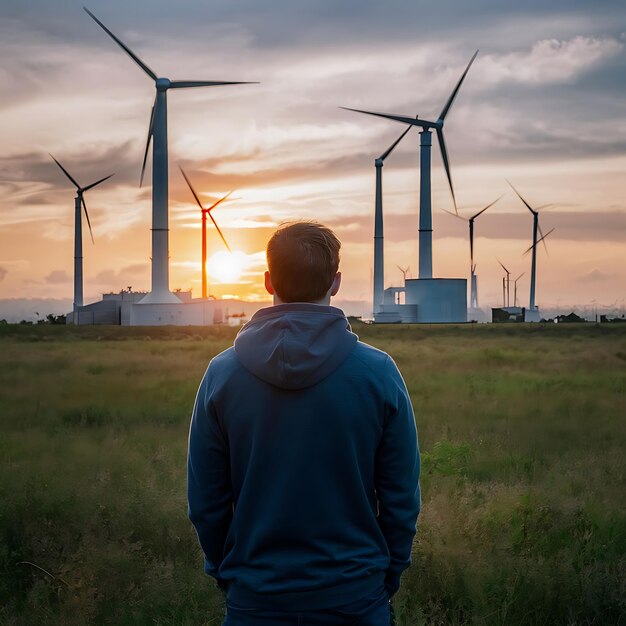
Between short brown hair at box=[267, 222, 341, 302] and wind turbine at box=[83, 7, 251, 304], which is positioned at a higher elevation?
wind turbine at box=[83, 7, 251, 304]

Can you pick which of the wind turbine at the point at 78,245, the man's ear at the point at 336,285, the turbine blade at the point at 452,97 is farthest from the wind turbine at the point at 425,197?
the man's ear at the point at 336,285

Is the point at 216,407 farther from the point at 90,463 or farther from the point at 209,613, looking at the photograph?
the point at 90,463

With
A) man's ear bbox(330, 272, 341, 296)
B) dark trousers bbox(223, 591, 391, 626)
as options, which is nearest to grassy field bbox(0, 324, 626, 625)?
dark trousers bbox(223, 591, 391, 626)

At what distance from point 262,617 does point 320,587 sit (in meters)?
0.22

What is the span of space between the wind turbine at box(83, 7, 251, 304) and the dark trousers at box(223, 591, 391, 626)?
64.1 metres

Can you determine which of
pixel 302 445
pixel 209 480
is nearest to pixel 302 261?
pixel 302 445

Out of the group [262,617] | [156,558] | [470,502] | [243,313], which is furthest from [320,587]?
[243,313]

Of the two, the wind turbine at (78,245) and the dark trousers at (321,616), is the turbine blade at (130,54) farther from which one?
the dark trousers at (321,616)

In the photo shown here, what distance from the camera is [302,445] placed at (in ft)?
8.92

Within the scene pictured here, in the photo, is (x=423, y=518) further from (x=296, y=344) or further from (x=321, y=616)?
(x=296, y=344)

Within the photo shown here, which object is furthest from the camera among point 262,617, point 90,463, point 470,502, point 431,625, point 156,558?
point 90,463

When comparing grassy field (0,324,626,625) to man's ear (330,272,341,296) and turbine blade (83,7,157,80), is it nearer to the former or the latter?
man's ear (330,272,341,296)

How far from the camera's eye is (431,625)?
532 cm

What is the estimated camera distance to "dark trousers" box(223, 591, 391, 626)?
2.67 meters
